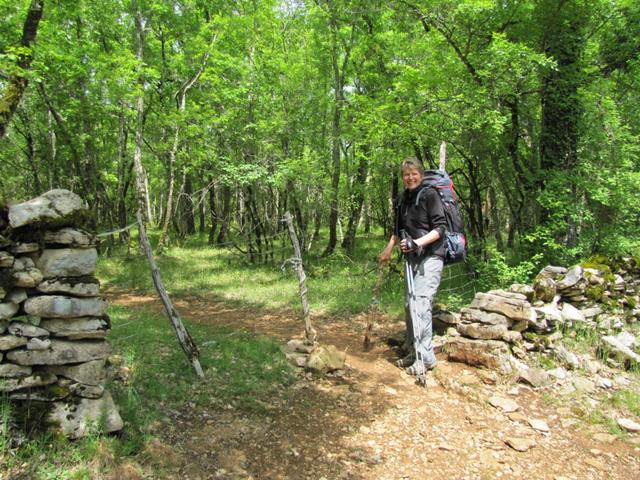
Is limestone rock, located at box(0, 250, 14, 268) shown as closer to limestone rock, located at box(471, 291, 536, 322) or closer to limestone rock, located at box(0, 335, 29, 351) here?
limestone rock, located at box(0, 335, 29, 351)

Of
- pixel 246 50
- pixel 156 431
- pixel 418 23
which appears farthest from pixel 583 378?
pixel 246 50

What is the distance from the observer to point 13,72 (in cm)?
714

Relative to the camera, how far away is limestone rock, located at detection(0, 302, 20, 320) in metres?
3.12

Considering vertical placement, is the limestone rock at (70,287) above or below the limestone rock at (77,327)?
above

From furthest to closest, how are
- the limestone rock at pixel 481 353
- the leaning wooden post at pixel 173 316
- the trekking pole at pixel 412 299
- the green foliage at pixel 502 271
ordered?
the green foliage at pixel 502 271, the limestone rock at pixel 481 353, the trekking pole at pixel 412 299, the leaning wooden post at pixel 173 316

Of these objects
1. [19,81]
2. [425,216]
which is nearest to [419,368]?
[425,216]

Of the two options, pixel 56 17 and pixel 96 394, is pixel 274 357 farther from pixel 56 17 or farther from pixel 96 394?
pixel 56 17

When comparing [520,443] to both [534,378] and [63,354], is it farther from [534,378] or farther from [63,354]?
[63,354]

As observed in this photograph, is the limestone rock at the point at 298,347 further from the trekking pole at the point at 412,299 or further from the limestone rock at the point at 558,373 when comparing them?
the limestone rock at the point at 558,373

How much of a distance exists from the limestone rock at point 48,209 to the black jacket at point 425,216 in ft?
12.5

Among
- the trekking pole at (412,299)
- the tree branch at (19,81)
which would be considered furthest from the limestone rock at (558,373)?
the tree branch at (19,81)

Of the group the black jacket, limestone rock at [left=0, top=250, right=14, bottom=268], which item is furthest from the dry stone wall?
limestone rock at [left=0, top=250, right=14, bottom=268]

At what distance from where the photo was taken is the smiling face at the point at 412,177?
5.38 m

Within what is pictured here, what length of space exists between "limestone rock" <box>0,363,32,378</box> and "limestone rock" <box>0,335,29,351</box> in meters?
0.14
